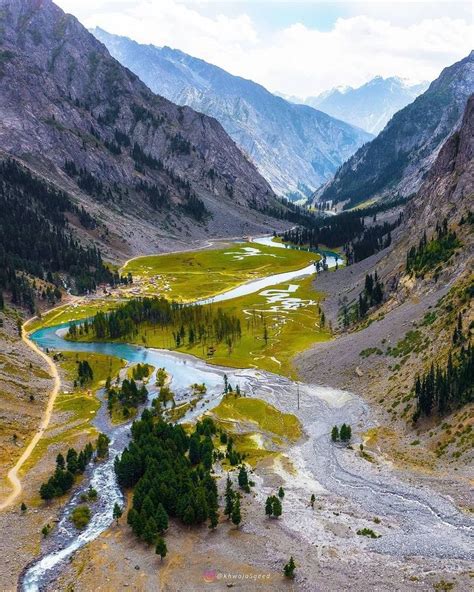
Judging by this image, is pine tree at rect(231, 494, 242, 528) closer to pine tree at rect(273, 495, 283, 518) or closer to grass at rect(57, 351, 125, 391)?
pine tree at rect(273, 495, 283, 518)

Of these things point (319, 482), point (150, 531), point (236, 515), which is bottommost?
point (150, 531)

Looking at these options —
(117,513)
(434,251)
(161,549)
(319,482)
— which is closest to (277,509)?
(319,482)

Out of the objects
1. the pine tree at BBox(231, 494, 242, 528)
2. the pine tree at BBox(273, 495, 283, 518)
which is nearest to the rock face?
the pine tree at BBox(273, 495, 283, 518)

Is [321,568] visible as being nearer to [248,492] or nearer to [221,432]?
[248,492]

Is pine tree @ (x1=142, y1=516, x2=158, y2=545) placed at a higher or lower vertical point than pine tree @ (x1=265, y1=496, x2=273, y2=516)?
lower

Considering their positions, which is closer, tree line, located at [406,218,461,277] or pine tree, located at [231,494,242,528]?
pine tree, located at [231,494,242,528]

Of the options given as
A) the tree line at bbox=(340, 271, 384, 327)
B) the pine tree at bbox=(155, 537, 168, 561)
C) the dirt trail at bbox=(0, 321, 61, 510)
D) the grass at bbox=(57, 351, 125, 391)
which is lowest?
the pine tree at bbox=(155, 537, 168, 561)

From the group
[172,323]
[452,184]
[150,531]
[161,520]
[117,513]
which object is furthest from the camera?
[172,323]

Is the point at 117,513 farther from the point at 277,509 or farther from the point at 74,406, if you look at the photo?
the point at 74,406
